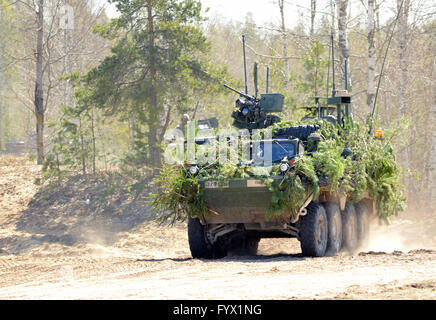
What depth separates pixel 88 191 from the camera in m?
19.3

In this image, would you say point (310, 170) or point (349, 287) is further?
point (310, 170)

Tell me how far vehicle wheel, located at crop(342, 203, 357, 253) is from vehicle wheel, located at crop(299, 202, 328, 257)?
68.3 inches

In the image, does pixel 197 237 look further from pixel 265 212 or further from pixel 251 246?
pixel 251 246

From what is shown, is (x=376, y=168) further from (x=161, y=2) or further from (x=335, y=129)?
(x=161, y=2)

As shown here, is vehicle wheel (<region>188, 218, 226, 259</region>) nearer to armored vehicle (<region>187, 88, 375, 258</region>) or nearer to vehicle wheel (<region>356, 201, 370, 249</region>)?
armored vehicle (<region>187, 88, 375, 258</region>)

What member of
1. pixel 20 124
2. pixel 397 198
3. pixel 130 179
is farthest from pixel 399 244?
pixel 20 124

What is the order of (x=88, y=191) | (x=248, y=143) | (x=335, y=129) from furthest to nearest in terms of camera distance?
(x=88, y=191), (x=335, y=129), (x=248, y=143)

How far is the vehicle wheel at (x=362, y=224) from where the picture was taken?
43.7ft

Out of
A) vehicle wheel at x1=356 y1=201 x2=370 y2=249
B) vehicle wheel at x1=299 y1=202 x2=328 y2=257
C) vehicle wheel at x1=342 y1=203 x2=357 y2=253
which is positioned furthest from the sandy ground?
vehicle wheel at x1=342 y1=203 x2=357 y2=253

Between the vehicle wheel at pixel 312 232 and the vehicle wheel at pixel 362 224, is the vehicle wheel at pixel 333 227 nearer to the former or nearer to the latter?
the vehicle wheel at pixel 312 232

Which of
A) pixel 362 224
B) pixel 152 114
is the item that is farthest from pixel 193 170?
pixel 152 114

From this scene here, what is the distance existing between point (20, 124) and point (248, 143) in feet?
120

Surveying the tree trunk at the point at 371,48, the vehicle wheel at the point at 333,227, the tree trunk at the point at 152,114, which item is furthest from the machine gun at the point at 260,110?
the tree trunk at the point at 152,114

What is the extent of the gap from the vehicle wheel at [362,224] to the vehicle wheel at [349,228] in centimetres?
32
